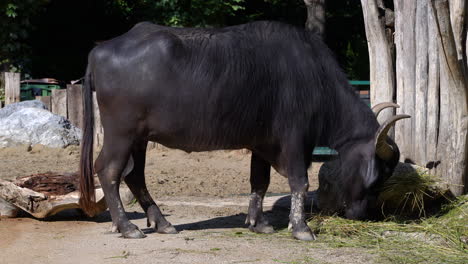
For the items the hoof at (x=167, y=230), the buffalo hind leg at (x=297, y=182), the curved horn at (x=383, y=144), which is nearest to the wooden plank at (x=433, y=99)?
the curved horn at (x=383, y=144)

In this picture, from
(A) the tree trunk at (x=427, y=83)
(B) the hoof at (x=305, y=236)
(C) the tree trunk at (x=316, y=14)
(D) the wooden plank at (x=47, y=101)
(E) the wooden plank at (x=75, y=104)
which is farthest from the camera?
(D) the wooden plank at (x=47, y=101)

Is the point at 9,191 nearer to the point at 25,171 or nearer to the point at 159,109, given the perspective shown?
the point at 159,109

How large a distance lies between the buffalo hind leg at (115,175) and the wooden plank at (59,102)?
755cm

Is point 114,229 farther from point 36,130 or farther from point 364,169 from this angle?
point 36,130

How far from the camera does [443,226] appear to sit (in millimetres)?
6402

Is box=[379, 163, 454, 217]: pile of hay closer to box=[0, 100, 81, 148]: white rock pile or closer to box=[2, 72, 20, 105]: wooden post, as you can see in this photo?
box=[0, 100, 81, 148]: white rock pile

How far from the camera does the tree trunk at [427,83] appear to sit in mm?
6867

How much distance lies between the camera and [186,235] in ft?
21.2

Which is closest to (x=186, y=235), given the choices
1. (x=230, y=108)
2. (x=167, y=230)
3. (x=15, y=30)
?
(x=167, y=230)

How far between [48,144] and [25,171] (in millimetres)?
2420

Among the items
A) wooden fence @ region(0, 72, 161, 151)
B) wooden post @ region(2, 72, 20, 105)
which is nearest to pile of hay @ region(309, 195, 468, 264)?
wooden fence @ region(0, 72, 161, 151)

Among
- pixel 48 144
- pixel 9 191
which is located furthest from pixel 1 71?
pixel 9 191

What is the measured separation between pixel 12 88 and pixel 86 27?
3.93 metres

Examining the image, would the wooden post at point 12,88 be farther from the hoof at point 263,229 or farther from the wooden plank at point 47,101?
the hoof at point 263,229
